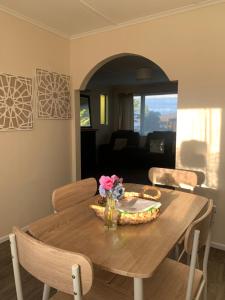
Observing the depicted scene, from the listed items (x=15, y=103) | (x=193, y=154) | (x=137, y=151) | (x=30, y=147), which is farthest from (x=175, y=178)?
(x=137, y=151)

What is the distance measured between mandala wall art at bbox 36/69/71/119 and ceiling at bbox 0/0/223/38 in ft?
1.81

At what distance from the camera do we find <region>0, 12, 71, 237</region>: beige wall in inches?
99.0

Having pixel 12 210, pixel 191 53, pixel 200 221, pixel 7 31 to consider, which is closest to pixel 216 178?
pixel 191 53

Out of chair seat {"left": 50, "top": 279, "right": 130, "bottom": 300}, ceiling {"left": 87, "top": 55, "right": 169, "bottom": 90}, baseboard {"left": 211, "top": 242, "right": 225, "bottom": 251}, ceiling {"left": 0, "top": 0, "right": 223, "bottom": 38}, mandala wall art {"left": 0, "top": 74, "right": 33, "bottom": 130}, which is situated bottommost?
baseboard {"left": 211, "top": 242, "right": 225, "bottom": 251}

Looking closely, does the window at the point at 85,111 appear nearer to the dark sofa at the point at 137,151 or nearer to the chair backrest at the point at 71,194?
the dark sofa at the point at 137,151

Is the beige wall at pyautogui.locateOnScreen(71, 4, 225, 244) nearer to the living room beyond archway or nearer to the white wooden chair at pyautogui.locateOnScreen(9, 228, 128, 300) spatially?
the white wooden chair at pyautogui.locateOnScreen(9, 228, 128, 300)

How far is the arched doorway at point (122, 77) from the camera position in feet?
10.8

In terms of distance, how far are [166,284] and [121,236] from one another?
1.19ft

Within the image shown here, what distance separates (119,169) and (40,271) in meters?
5.37

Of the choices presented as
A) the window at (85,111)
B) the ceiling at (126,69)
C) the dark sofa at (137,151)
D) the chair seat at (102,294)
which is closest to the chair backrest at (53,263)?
the chair seat at (102,294)

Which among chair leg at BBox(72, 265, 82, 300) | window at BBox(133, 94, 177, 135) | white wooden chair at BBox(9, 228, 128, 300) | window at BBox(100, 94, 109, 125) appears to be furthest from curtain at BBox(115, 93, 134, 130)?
chair leg at BBox(72, 265, 82, 300)

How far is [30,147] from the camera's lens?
2773mm

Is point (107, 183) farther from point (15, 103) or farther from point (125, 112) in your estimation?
point (125, 112)

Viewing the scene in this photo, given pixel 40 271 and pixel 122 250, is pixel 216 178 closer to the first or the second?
pixel 122 250
